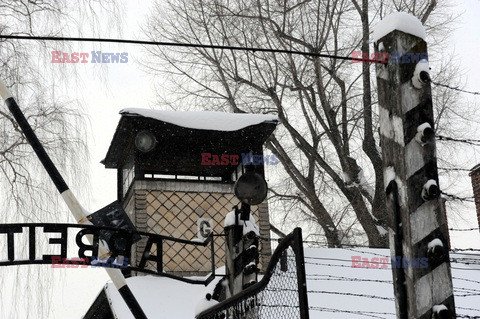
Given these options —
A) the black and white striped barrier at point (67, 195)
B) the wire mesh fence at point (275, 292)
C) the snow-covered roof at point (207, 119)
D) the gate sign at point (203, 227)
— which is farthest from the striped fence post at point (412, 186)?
the snow-covered roof at point (207, 119)

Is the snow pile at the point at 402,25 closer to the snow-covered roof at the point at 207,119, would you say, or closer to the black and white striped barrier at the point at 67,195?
the black and white striped barrier at the point at 67,195

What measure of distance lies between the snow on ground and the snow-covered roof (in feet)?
9.07

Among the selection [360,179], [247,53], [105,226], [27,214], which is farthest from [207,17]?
[105,226]

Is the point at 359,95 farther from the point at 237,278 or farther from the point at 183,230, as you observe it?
the point at 237,278

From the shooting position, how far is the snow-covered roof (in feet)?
42.6

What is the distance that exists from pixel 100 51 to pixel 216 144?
3079 millimetres

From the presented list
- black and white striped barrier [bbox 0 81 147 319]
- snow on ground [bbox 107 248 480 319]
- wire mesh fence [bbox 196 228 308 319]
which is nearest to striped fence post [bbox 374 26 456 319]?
Result: wire mesh fence [bbox 196 228 308 319]

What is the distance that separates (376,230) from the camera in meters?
18.7

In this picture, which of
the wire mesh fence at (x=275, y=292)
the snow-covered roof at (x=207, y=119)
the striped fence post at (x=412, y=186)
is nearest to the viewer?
the striped fence post at (x=412, y=186)

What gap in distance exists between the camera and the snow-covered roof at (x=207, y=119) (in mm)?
12992

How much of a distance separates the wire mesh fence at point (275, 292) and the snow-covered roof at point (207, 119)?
23.7 feet

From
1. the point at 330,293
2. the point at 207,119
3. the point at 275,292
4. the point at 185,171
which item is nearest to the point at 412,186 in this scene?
the point at 275,292

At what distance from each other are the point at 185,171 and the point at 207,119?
1207 millimetres

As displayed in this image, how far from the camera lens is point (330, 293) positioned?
29.6 feet
